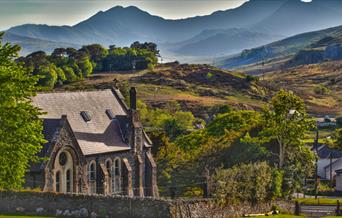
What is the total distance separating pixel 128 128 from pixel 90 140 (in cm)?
613

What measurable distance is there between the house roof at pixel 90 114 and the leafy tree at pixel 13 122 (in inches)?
629

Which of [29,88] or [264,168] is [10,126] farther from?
[264,168]

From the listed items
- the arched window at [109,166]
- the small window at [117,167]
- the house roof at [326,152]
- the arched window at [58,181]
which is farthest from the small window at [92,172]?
the house roof at [326,152]

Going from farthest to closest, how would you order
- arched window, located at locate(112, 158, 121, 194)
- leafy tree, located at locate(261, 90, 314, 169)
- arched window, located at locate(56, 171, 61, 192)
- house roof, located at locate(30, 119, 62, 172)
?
arched window, located at locate(112, 158, 121, 194), leafy tree, located at locate(261, 90, 314, 169), arched window, located at locate(56, 171, 61, 192), house roof, located at locate(30, 119, 62, 172)

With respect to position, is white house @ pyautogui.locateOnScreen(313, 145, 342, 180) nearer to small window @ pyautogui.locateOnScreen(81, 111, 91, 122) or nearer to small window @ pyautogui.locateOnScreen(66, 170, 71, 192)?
small window @ pyautogui.locateOnScreen(81, 111, 91, 122)

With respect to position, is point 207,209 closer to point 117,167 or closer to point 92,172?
point 92,172

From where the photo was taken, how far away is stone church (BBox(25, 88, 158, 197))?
58219 mm

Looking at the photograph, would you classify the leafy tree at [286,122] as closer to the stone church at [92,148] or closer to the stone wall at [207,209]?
the stone wall at [207,209]

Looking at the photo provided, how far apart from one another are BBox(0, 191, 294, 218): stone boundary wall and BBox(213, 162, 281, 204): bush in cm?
334

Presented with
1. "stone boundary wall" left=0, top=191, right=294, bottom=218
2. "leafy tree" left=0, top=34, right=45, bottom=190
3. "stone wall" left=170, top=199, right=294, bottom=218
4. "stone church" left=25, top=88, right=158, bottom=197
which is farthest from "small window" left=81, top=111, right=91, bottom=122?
"leafy tree" left=0, top=34, right=45, bottom=190

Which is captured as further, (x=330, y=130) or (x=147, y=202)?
(x=330, y=130)

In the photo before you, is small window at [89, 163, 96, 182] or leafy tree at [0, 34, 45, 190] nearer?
leafy tree at [0, 34, 45, 190]

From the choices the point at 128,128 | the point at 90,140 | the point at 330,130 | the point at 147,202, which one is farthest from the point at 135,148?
the point at 330,130

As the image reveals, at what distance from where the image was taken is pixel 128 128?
69.5 meters
